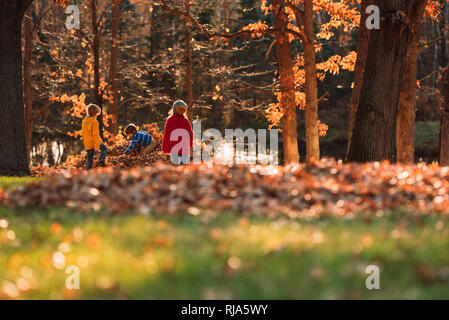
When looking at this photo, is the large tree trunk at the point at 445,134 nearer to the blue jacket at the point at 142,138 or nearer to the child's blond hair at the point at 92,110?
the blue jacket at the point at 142,138

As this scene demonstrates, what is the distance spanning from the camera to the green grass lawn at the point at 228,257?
3949 millimetres

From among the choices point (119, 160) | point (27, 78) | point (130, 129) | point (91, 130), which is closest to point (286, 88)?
point (130, 129)

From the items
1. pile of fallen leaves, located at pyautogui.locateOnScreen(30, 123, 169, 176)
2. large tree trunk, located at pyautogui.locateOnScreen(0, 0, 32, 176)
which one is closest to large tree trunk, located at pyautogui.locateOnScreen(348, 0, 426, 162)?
pile of fallen leaves, located at pyautogui.locateOnScreen(30, 123, 169, 176)

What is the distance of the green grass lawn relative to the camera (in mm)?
3949

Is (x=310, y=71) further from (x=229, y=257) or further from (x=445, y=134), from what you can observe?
(x=229, y=257)

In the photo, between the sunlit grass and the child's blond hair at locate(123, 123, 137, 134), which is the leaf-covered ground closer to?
the sunlit grass

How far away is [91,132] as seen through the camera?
1429cm

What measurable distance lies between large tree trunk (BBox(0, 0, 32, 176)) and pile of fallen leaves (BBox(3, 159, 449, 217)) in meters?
5.86

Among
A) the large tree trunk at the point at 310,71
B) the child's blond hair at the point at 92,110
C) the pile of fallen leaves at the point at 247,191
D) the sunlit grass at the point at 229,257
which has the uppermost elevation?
the large tree trunk at the point at 310,71

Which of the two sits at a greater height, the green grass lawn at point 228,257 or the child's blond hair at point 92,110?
the child's blond hair at point 92,110

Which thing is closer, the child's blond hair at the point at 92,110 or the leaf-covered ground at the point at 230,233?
the leaf-covered ground at the point at 230,233

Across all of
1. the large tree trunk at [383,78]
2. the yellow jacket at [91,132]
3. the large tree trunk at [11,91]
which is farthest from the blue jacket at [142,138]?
the large tree trunk at [383,78]
